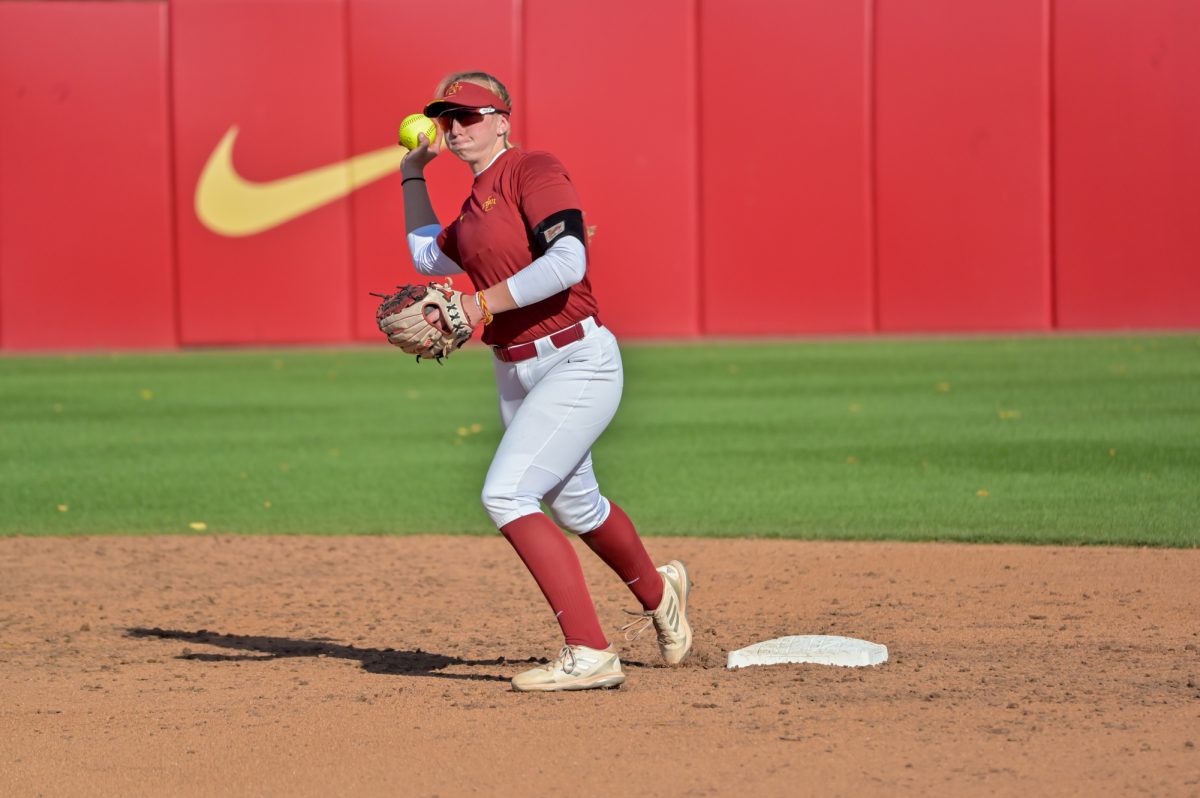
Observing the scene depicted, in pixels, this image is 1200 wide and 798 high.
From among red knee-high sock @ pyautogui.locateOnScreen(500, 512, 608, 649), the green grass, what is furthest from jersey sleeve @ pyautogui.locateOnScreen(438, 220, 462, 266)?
the green grass

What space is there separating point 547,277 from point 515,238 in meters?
0.26

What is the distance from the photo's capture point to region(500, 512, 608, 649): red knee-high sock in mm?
4871

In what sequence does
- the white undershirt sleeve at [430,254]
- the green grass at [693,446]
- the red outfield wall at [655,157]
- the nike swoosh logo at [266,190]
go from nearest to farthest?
the white undershirt sleeve at [430,254], the green grass at [693,446], the red outfield wall at [655,157], the nike swoosh logo at [266,190]

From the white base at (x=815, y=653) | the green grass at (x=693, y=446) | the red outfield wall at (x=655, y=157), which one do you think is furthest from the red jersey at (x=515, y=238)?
the red outfield wall at (x=655, y=157)

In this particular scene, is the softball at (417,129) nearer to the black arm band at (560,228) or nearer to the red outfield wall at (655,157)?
the black arm band at (560,228)

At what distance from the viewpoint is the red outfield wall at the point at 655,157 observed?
1845cm

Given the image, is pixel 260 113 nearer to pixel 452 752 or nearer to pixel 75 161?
pixel 75 161

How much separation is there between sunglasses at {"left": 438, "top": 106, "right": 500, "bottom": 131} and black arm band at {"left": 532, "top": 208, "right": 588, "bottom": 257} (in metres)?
0.39

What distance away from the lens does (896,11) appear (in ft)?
60.6

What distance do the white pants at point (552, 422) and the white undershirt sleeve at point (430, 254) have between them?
0.41 m

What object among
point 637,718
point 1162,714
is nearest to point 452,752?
point 637,718

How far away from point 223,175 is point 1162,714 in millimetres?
15542

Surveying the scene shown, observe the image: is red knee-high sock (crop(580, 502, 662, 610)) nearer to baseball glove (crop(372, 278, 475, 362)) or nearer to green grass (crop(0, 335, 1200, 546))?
baseball glove (crop(372, 278, 475, 362))

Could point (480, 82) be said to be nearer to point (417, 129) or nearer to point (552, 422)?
point (417, 129)
